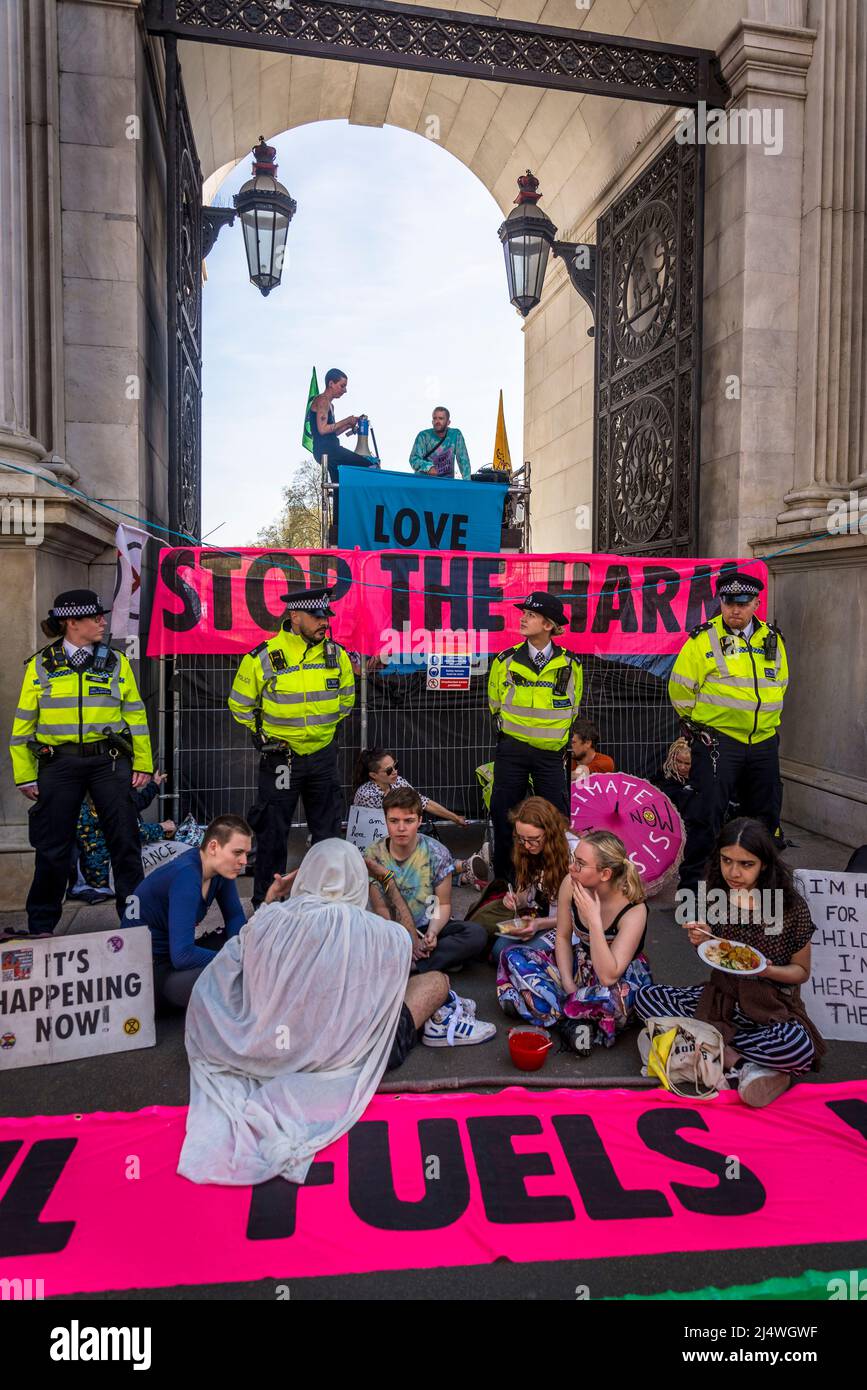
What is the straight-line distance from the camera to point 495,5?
13.1 meters

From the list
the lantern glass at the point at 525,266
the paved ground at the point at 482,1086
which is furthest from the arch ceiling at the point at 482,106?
the paved ground at the point at 482,1086

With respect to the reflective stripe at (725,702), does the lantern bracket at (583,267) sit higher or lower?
higher

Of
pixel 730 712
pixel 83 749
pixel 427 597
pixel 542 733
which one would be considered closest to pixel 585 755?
pixel 542 733

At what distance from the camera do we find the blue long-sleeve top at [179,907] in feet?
15.1

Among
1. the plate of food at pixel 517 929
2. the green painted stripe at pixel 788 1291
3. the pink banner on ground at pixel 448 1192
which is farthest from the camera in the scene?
the plate of food at pixel 517 929

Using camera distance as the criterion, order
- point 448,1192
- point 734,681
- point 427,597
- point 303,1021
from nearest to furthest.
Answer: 1. point 448,1192
2. point 303,1021
3. point 734,681
4. point 427,597

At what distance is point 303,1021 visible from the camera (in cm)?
385

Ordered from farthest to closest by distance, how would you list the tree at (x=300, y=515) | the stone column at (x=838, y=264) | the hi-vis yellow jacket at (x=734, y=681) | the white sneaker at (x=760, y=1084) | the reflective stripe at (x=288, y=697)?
1. the tree at (x=300, y=515)
2. the stone column at (x=838, y=264)
3. the hi-vis yellow jacket at (x=734, y=681)
4. the reflective stripe at (x=288, y=697)
5. the white sneaker at (x=760, y=1084)

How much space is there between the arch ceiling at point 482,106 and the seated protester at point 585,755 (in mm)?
7951

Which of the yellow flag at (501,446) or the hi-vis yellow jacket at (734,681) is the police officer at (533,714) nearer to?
the hi-vis yellow jacket at (734,681)

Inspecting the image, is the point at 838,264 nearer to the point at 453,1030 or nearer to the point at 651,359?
the point at 651,359

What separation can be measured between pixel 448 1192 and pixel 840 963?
2551 millimetres

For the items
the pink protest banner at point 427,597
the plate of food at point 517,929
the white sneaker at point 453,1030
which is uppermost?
the pink protest banner at point 427,597
